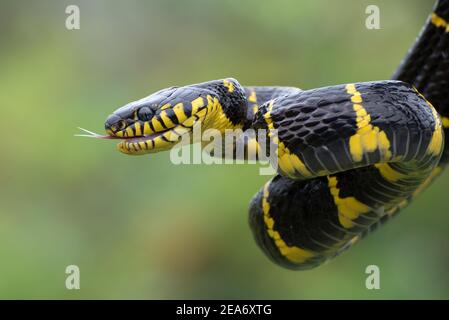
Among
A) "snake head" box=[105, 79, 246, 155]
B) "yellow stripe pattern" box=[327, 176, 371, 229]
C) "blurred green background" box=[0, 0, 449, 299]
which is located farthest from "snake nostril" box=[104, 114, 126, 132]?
"blurred green background" box=[0, 0, 449, 299]

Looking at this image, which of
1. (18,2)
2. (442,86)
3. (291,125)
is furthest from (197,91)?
(18,2)

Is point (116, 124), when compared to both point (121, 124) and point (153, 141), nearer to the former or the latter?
point (121, 124)

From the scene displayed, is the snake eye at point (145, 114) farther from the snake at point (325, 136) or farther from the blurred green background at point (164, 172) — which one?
the blurred green background at point (164, 172)

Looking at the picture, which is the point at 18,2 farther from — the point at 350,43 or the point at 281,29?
the point at 350,43

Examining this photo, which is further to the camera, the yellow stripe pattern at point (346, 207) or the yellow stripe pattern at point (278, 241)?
the yellow stripe pattern at point (278, 241)

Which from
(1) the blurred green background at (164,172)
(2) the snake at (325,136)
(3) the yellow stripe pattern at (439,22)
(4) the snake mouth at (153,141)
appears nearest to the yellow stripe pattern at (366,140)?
(2) the snake at (325,136)

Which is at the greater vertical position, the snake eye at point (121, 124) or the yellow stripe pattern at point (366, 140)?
the snake eye at point (121, 124)

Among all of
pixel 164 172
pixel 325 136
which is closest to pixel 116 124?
pixel 325 136
